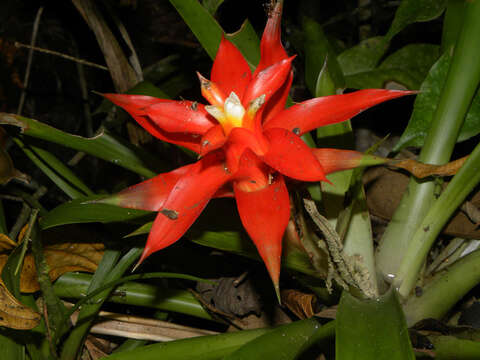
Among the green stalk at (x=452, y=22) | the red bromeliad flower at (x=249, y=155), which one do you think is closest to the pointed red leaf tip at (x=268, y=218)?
the red bromeliad flower at (x=249, y=155)

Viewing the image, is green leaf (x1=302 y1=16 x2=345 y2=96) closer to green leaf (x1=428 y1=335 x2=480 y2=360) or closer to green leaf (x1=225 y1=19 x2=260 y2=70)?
green leaf (x1=225 y1=19 x2=260 y2=70)

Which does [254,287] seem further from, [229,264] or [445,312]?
[445,312]

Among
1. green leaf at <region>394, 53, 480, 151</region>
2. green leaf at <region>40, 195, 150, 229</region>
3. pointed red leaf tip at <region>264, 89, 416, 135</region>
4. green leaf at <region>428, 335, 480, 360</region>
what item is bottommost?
green leaf at <region>428, 335, 480, 360</region>

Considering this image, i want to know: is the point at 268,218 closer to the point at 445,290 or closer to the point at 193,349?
the point at 193,349

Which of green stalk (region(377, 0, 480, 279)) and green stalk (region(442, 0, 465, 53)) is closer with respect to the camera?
green stalk (region(377, 0, 480, 279))

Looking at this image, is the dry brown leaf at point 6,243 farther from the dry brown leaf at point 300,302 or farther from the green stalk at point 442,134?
the green stalk at point 442,134

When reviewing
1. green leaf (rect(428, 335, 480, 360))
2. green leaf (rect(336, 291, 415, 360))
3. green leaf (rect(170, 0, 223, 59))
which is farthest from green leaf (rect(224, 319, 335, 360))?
green leaf (rect(170, 0, 223, 59))

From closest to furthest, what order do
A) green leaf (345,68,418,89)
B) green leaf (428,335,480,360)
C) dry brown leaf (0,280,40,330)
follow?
green leaf (428,335,480,360)
dry brown leaf (0,280,40,330)
green leaf (345,68,418,89)

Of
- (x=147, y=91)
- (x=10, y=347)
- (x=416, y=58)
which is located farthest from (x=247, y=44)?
(x=10, y=347)

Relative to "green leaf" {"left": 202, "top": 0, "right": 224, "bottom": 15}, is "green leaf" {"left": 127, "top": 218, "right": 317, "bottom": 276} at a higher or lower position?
lower

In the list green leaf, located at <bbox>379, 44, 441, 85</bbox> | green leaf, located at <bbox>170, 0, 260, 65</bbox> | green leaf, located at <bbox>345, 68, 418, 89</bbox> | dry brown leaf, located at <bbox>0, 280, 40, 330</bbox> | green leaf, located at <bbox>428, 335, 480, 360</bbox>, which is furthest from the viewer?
green leaf, located at <bbox>379, 44, 441, 85</bbox>
